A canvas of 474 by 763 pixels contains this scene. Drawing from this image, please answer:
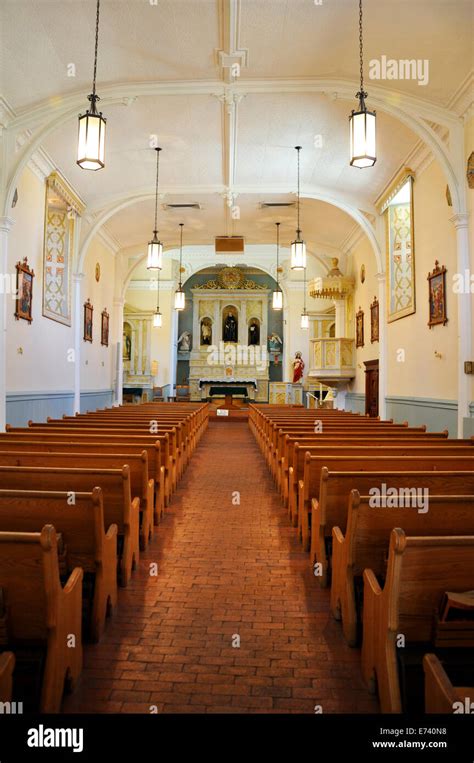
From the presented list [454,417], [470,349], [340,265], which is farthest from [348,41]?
[340,265]

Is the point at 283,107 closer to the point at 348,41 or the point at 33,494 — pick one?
the point at 348,41

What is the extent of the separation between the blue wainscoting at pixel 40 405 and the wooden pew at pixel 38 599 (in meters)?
6.27

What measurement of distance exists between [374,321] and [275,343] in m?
12.7

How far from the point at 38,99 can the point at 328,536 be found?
7027mm

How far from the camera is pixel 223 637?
259 centimetres

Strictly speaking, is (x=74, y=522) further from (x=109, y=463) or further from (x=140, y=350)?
(x=140, y=350)

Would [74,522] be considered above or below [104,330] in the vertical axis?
below

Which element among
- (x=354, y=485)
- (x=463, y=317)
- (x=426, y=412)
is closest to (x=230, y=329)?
(x=426, y=412)

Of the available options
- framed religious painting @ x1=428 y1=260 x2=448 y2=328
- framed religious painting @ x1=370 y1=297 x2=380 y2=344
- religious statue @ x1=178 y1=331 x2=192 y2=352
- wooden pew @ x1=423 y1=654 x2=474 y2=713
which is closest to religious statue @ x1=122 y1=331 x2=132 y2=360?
religious statue @ x1=178 y1=331 x2=192 y2=352

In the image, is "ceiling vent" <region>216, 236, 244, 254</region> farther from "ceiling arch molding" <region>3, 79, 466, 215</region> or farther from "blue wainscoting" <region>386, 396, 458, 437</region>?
"ceiling arch molding" <region>3, 79, 466, 215</region>

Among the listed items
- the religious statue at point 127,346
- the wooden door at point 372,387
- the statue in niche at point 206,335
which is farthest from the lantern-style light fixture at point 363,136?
the statue in niche at point 206,335

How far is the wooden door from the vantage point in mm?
11820

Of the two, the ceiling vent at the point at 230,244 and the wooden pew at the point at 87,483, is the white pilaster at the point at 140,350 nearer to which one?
the ceiling vent at the point at 230,244
